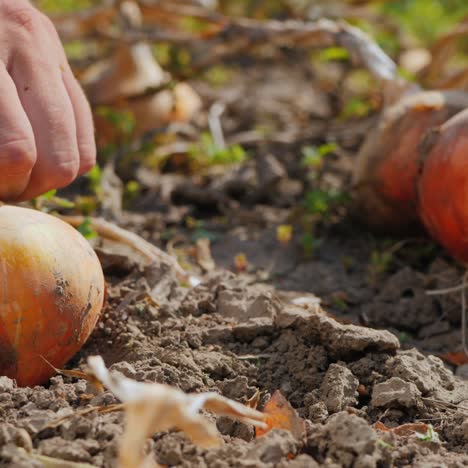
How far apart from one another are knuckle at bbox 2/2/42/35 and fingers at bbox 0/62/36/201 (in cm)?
21

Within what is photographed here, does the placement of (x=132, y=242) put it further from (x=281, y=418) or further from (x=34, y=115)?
(x=281, y=418)

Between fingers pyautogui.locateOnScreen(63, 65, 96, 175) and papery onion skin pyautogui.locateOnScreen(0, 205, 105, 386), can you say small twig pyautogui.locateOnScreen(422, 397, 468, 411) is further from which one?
fingers pyautogui.locateOnScreen(63, 65, 96, 175)

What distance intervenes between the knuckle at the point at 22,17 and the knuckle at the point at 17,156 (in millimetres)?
400

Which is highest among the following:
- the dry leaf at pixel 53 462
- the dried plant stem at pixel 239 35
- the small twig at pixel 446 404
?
the dried plant stem at pixel 239 35

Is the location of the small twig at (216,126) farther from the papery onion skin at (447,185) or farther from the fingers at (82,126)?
the fingers at (82,126)

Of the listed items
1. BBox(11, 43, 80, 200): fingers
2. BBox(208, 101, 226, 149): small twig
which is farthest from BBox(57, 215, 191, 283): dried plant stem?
BBox(208, 101, 226, 149): small twig

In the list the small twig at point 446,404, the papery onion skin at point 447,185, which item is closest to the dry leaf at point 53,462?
the small twig at point 446,404

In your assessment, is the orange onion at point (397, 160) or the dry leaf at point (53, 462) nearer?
the dry leaf at point (53, 462)

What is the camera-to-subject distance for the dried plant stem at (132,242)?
226 centimetres

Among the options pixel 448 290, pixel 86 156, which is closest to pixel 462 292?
pixel 448 290

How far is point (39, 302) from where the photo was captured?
1.65 m

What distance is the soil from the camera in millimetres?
1432

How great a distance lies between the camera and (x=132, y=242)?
92.0 inches

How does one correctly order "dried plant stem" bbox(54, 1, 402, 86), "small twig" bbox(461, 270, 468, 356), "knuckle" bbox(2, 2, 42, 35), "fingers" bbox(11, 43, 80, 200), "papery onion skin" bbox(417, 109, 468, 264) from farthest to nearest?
"dried plant stem" bbox(54, 1, 402, 86), "papery onion skin" bbox(417, 109, 468, 264), "small twig" bbox(461, 270, 468, 356), "knuckle" bbox(2, 2, 42, 35), "fingers" bbox(11, 43, 80, 200)
